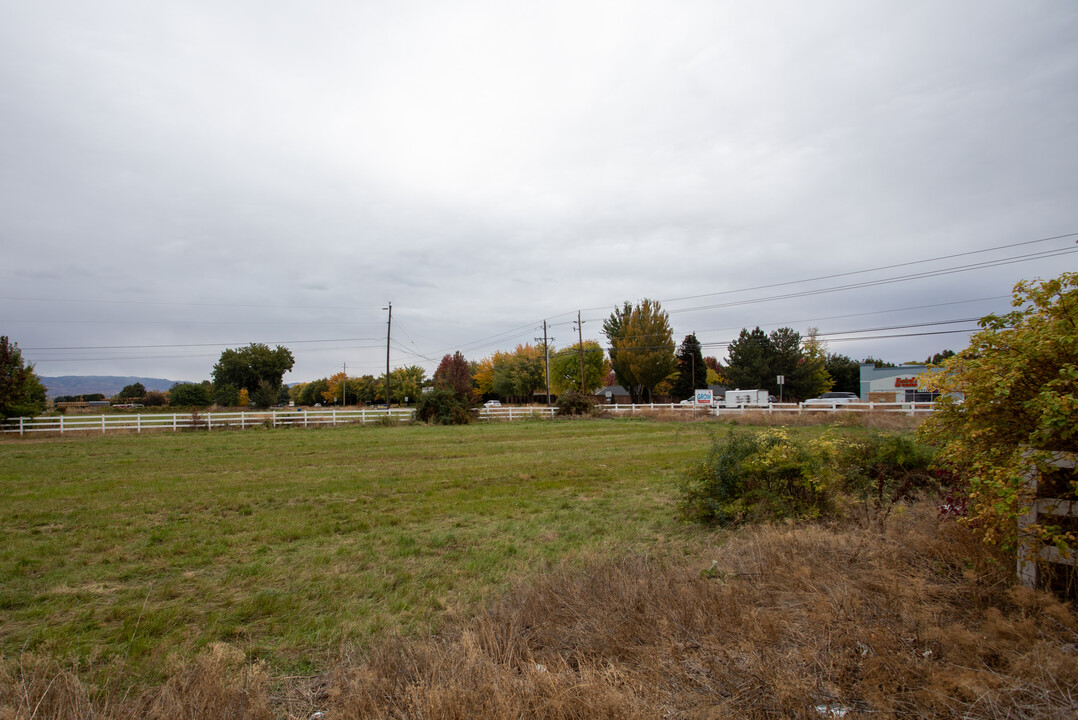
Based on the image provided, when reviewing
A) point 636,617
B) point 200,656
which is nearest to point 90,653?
point 200,656

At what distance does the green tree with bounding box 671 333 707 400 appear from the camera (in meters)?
67.1

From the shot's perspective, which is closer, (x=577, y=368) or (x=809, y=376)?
(x=809, y=376)

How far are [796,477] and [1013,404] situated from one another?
4048 mm

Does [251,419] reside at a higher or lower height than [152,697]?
higher

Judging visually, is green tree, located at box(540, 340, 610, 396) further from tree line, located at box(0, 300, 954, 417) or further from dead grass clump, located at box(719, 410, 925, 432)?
dead grass clump, located at box(719, 410, 925, 432)

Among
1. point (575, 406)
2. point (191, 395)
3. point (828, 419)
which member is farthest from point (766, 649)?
point (191, 395)

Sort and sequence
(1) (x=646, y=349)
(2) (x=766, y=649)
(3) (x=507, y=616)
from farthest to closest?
(1) (x=646, y=349) < (3) (x=507, y=616) < (2) (x=766, y=649)

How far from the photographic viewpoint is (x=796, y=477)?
745 centimetres

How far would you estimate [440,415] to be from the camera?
105 ft

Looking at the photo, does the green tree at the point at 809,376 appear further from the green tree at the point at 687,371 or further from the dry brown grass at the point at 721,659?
the dry brown grass at the point at 721,659

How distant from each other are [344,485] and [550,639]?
9.12m

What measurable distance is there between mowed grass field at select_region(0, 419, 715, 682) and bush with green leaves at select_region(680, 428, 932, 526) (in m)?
0.85

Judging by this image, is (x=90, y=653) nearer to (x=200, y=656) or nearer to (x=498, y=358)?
(x=200, y=656)

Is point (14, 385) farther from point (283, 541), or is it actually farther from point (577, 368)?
point (577, 368)
